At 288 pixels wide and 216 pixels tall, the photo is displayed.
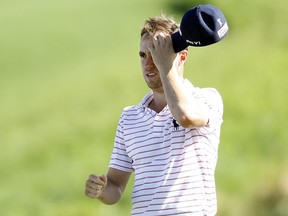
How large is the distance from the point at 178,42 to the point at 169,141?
0.34 metres

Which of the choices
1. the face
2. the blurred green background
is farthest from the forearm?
the blurred green background

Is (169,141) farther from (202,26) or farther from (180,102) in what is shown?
(202,26)

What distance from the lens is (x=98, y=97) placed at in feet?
27.2

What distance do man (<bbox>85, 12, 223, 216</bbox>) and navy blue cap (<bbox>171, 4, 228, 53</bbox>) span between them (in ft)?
0.30

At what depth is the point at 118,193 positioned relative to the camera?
11.0 feet

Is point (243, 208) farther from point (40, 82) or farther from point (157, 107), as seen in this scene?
point (157, 107)

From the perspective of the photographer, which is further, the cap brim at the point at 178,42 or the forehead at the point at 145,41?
the forehead at the point at 145,41

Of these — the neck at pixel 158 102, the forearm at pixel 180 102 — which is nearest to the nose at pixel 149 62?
the neck at pixel 158 102

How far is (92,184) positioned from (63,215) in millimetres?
3749

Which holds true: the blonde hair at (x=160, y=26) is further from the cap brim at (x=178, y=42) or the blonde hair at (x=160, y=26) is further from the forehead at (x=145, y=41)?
the cap brim at (x=178, y=42)

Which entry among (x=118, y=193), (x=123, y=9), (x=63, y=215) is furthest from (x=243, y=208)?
(x=118, y=193)

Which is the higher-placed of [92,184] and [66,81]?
[92,184]

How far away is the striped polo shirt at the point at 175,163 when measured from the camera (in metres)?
3.05

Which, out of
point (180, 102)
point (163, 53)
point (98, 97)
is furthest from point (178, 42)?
point (98, 97)
